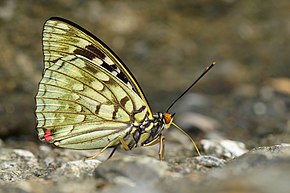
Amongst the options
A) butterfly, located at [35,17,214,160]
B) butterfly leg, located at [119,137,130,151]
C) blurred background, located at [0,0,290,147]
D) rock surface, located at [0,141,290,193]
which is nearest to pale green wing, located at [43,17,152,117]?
butterfly, located at [35,17,214,160]

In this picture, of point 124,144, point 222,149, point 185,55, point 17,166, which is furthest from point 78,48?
point 185,55

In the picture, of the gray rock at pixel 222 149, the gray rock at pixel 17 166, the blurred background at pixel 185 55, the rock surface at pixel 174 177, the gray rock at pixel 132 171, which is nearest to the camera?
the rock surface at pixel 174 177

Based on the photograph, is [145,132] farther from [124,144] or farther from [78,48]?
[78,48]

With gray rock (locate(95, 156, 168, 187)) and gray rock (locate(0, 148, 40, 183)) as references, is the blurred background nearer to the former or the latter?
gray rock (locate(0, 148, 40, 183))

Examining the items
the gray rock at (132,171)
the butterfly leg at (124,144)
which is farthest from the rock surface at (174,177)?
the butterfly leg at (124,144)

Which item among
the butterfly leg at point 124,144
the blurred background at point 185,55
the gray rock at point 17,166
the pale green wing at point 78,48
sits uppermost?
the blurred background at point 185,55

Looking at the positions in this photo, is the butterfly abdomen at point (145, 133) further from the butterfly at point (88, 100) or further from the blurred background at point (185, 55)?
the blurred background at point (185, 55)
